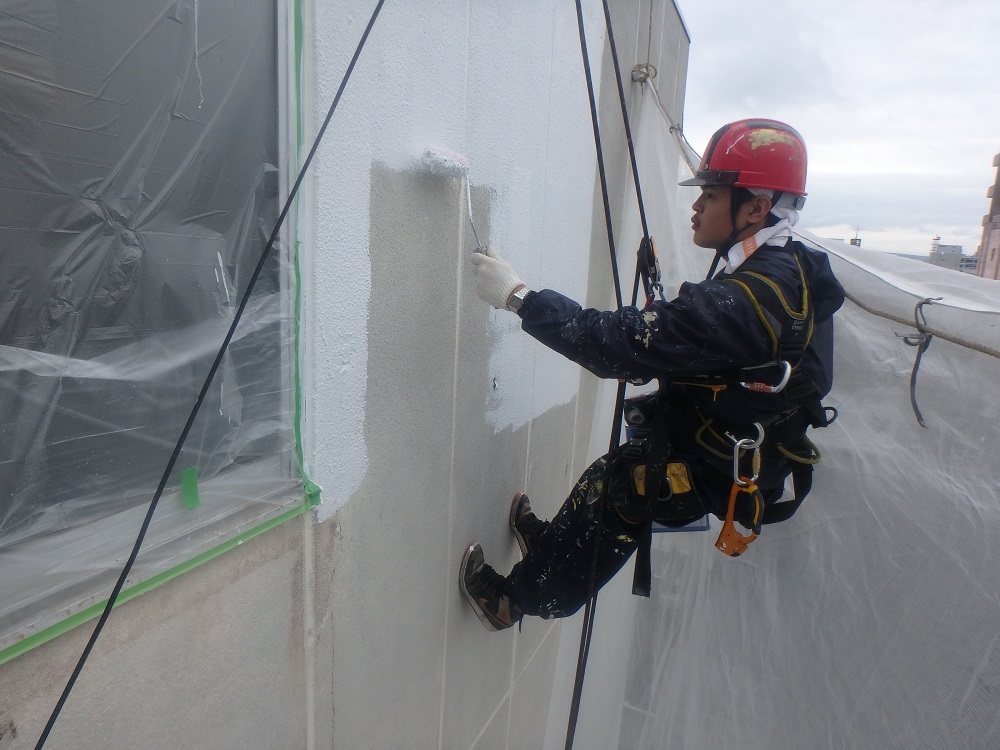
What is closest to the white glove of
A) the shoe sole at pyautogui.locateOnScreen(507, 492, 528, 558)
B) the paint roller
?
the paint roller

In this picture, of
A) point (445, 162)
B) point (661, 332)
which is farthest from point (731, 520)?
point (445, 162)

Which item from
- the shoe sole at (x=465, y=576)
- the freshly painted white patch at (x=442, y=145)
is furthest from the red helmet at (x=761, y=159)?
the shoe sole at (x=465, y=576)

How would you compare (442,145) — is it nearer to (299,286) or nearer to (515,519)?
(299,286)

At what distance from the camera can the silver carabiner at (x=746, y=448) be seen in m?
1.81

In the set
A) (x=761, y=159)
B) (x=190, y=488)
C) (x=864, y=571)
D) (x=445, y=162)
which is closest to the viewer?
(x=190, y=488)

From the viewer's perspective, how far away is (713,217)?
2.10 meters

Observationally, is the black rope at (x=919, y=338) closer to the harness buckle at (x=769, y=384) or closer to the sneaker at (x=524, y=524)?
the harness buckle at (x=769, y=384)

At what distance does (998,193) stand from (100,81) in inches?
579

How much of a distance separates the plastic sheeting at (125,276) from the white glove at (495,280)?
67 centimetres

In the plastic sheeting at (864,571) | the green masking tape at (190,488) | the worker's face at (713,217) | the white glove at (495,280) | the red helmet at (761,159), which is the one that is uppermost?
the red helmet at (761,159)

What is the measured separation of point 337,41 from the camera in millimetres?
1112

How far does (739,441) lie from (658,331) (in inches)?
18.8

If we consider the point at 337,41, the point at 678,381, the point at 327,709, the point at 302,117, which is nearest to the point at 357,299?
the point at 302,117

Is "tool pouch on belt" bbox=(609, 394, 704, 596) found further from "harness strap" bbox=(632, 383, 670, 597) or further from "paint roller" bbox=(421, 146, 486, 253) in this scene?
"paint roller" bbox=(421, 146, 486, 253)
